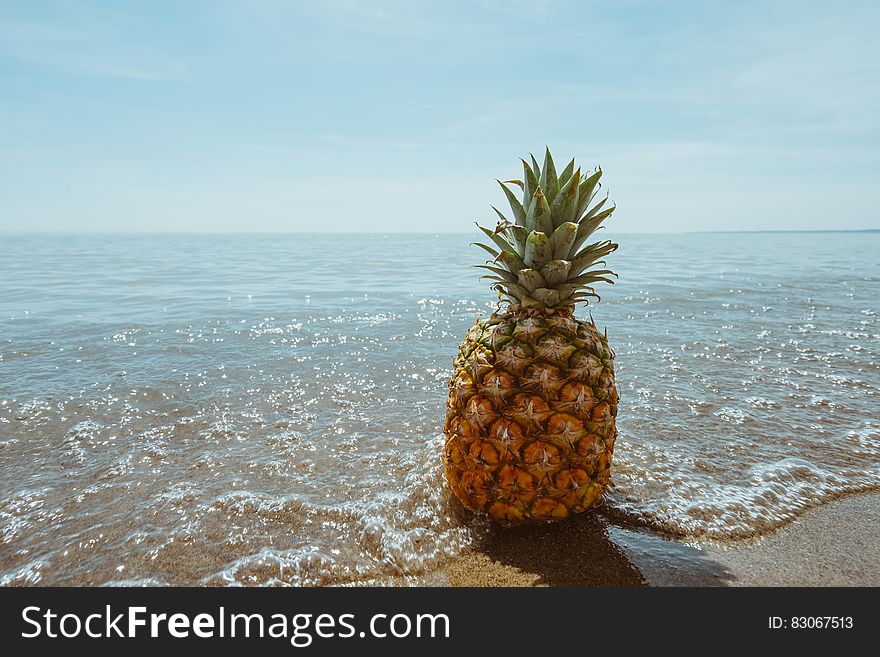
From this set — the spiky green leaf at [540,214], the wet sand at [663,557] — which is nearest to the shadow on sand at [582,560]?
the wet sand at [663,557]

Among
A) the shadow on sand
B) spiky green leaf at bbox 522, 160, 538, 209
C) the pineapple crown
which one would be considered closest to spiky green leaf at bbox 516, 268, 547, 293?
the pineapple crown

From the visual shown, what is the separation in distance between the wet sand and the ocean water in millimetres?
205

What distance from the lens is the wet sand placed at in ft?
10.5

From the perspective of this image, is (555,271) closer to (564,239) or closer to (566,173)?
(564,239)

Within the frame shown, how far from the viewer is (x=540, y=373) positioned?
322cm

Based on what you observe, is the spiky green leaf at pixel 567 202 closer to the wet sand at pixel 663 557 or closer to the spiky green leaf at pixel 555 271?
the spiky green leaf at pixel 555 271

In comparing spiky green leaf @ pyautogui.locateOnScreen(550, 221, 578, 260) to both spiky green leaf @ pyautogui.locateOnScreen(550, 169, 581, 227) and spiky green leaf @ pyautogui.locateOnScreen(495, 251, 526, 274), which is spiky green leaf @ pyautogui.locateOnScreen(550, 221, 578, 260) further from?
spiky green leaf @ pyautogui.locateOnScreen(495, 251, 526, 274)

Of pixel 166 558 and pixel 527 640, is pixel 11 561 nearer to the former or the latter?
pixel 166 558

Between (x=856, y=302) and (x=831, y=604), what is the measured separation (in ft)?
45.3

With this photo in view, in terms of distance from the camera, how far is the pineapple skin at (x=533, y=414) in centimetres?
325

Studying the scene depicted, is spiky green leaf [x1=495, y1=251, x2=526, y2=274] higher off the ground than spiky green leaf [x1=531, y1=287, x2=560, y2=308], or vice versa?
spiky green leaf [x1=495, y1=251, x2=526, y2=274]

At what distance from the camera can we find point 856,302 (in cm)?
1322

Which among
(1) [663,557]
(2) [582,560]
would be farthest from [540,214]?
(1) [663,557]

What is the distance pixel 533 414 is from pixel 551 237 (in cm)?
120
